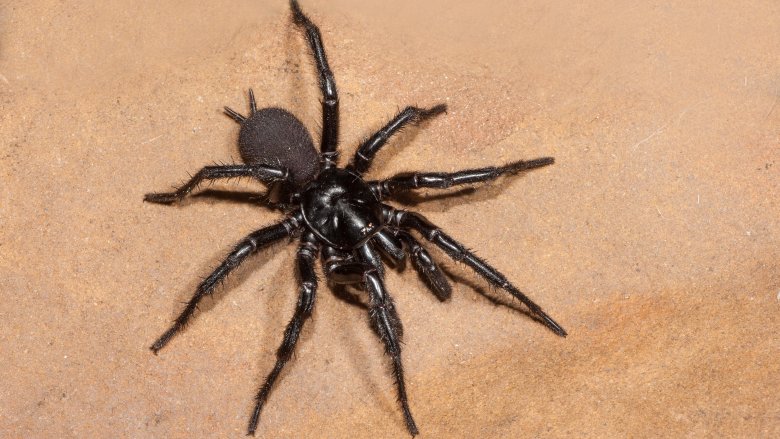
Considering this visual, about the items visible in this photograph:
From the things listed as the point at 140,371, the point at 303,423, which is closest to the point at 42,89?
the point at 140,371

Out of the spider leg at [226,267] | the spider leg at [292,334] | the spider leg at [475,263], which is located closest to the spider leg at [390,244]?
the spider leg at [475,263]

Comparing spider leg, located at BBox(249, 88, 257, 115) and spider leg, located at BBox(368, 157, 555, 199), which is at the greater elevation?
spider leg, located at BBox(249, 88, 257, 115)

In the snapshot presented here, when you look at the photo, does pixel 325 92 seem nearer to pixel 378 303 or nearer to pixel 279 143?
pixel 279 143

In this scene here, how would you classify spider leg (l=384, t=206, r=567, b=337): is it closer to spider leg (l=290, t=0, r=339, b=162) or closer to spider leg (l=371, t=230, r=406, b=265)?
spider leg (l=371, t=230, r=406, b=265)

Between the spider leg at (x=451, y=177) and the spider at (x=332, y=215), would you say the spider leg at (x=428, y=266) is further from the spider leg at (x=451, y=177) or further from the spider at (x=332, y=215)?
the spider leg at (x=451, y=177)

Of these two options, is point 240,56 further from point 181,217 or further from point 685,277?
point 685,277

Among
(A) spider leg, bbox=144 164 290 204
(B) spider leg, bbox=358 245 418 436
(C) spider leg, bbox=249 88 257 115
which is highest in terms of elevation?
(C) spider leg, bbox=249 88 257 115

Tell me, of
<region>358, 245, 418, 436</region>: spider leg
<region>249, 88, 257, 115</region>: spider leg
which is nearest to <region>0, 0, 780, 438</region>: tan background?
<region>249, 88, 257, 115</region>: spider leg
